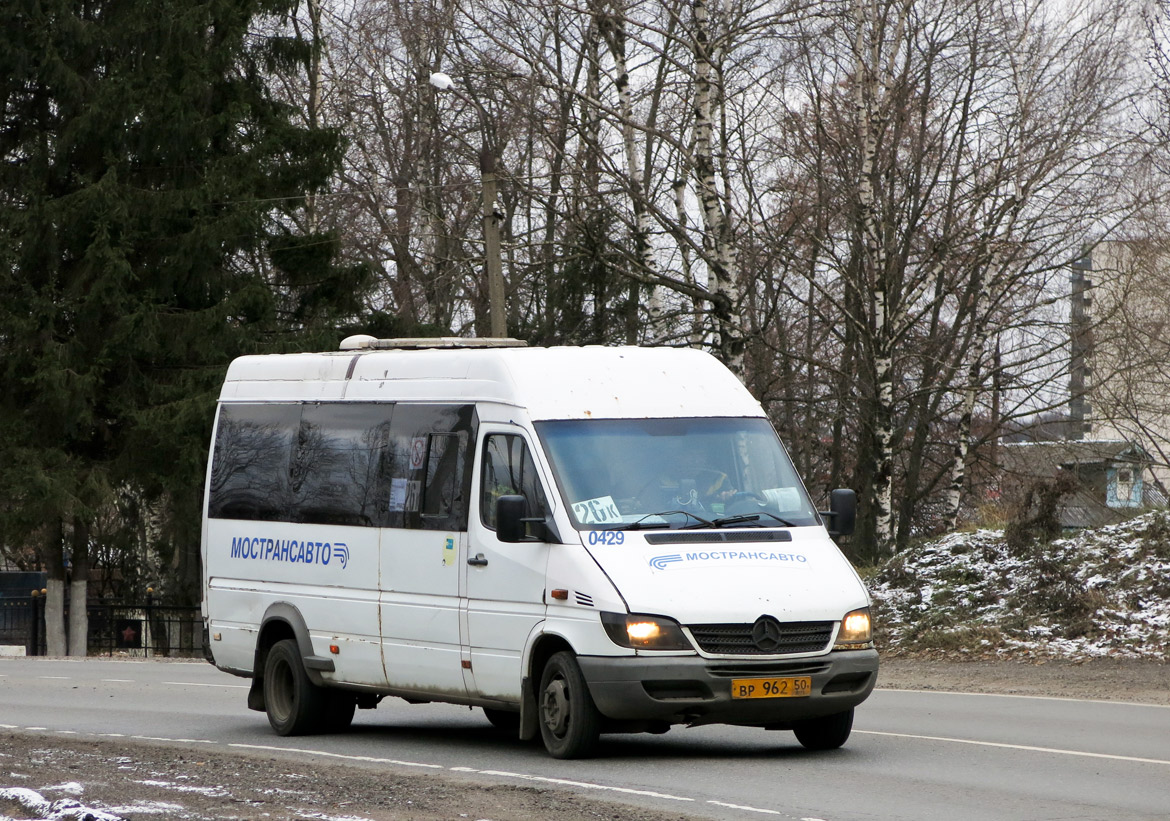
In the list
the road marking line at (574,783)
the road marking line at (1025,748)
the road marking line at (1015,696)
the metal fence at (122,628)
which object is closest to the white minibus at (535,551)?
the road marking line at (574,783)

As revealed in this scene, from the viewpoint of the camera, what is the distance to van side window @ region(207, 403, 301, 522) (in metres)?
13.3

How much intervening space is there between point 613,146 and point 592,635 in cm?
2463

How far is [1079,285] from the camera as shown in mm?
34250

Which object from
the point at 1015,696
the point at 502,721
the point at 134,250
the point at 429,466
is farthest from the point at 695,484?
the point at 134,250

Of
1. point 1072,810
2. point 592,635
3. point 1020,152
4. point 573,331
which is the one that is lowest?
point 1072,810

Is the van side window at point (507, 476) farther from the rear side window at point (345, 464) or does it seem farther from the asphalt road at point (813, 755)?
the asphalt road at point (813, 755)

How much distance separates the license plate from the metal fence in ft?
91.3

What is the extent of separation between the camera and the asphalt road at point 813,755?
8812mm

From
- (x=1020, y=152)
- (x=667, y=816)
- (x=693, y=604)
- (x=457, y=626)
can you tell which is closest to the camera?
(x=667, y=816)

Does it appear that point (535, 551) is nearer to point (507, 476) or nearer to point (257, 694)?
point (507, 476)

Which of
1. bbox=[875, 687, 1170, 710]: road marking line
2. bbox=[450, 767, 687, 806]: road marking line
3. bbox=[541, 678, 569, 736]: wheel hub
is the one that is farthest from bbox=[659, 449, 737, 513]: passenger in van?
bbox=[875, 687, 1170, 710]: road marking line

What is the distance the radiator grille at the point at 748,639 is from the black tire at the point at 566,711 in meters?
0.78

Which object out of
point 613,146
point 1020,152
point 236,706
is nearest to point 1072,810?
point 236,706

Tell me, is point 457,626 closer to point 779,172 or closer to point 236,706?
point 236,706
